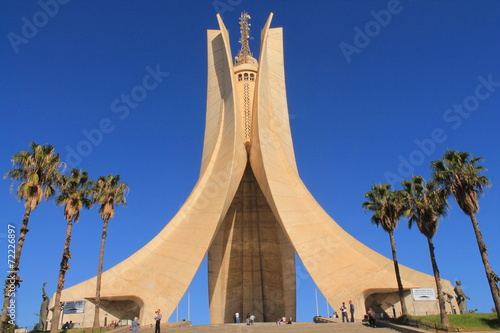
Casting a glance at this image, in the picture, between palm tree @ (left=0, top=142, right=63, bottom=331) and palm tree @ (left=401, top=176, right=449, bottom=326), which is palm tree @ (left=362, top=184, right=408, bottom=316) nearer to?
palm tree @ (left=401, top=176, right=449, bottom=326)

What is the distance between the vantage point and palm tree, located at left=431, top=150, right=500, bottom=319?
13.4 m

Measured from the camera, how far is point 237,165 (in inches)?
845

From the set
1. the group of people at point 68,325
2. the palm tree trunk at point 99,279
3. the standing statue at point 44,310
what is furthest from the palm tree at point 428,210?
the standing statue at point 44,310

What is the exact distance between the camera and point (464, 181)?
44.7 ft

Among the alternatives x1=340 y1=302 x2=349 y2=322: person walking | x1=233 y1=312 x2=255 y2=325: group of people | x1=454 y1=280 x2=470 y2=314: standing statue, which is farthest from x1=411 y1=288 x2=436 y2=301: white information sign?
x1=233 y1=312 x2=255 y2=325: group of people

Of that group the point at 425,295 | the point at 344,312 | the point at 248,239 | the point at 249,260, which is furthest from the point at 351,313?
the point at 248,239

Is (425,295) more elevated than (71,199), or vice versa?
(71,199)

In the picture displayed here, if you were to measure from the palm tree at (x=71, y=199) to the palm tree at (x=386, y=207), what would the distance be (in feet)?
36.1

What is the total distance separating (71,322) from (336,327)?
1020 cm

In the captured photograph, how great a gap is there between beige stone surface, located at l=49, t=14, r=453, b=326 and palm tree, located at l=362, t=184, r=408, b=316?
1787 millimetres

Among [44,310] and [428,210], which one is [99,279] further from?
[428,210]

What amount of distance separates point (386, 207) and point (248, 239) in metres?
10.6

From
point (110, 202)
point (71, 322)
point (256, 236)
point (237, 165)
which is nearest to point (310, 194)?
point (237, 165)

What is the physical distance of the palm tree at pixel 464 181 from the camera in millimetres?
13383
